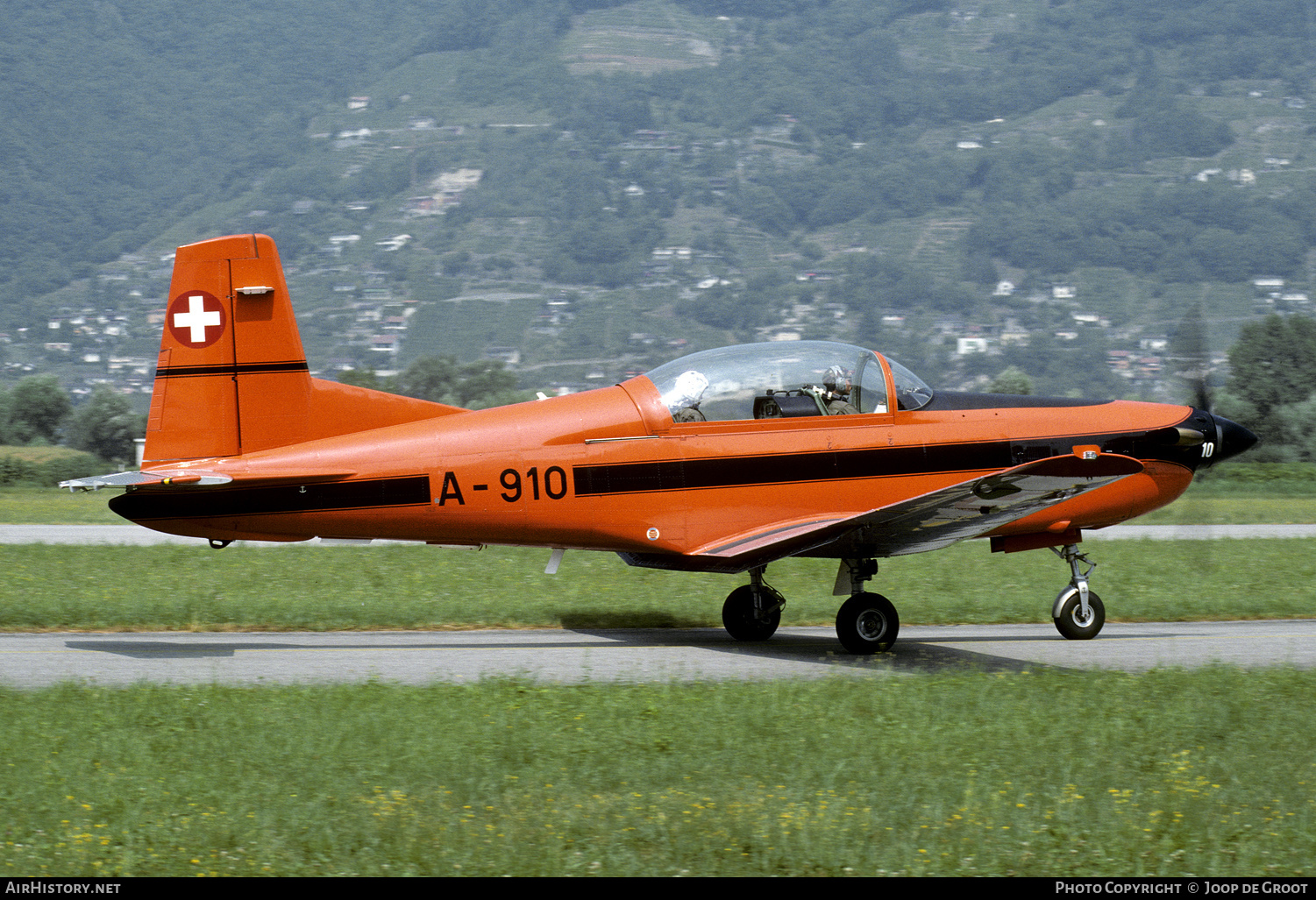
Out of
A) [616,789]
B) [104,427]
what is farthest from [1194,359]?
[104,427]

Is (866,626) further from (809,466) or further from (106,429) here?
(106,429)

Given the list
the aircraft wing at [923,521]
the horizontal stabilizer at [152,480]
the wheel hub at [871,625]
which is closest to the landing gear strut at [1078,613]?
the aircraft wing at [923,521]

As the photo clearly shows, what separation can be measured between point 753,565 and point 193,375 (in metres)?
5.06

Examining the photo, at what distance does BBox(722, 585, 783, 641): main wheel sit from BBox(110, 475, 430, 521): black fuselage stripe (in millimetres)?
3267

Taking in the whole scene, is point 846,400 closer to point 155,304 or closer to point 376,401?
point 376,401

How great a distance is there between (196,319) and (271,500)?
166 cm

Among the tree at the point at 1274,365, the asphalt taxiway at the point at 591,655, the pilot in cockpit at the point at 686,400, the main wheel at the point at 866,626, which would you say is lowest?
the asphalt taxiway at the point at 591,655

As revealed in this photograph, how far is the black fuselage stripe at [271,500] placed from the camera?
33.8 feet

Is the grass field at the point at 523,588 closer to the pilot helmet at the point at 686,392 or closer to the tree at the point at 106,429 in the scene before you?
the pilot helmet at the point at 686,392

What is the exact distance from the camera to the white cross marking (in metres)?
10.6

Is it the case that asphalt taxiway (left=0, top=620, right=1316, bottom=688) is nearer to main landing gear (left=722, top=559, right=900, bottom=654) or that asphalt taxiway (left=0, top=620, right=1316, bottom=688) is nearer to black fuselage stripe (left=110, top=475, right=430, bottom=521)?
main landing gear (left=722, top=559, right=900, bottom=654)

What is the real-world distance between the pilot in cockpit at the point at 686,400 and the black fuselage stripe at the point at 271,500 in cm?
222

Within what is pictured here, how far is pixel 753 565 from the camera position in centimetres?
1126

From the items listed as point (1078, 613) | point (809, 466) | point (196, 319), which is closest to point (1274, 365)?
point (1078, 613)
